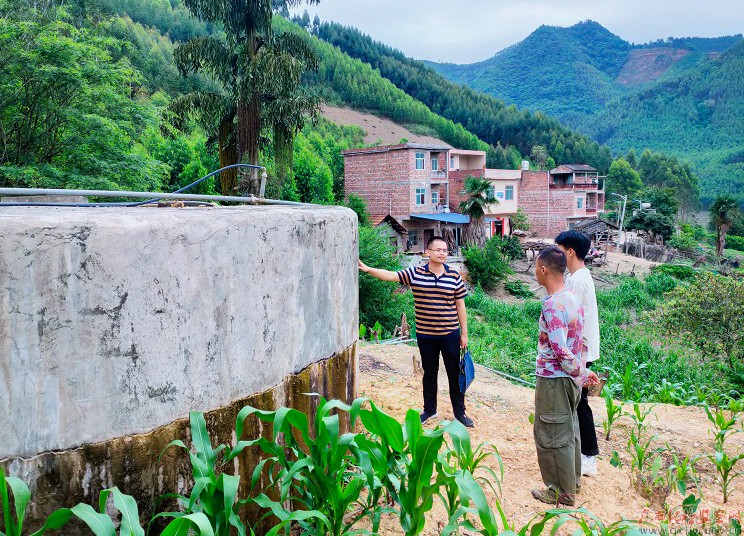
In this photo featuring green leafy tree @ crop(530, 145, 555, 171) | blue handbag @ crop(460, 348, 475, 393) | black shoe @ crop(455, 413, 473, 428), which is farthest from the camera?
green leafy tree @ crop(530, 145, 555, 171)

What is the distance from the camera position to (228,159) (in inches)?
610

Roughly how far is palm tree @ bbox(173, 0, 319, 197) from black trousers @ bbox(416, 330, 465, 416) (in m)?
10.8

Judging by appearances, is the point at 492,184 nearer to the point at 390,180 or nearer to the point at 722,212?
the point at 390,180

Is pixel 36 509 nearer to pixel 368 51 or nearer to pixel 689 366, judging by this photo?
pixel 689 366

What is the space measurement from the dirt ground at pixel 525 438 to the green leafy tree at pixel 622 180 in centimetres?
6363

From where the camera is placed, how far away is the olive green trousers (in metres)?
3.52

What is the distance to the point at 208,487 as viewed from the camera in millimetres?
2400

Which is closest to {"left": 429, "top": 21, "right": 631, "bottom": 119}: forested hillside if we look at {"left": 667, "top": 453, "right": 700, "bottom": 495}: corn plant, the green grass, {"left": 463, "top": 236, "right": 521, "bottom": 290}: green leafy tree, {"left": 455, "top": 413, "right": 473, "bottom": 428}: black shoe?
{"left": 463, "top": 236, "right": 521, "bottom": 290}: green leafy tree

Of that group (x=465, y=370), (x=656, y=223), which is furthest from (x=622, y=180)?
(x=465, y=370)

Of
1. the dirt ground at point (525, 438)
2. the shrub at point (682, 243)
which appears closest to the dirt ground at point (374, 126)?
the shrub at point (682, 243)

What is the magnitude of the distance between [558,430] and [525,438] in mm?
1335

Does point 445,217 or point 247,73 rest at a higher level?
point 247,73

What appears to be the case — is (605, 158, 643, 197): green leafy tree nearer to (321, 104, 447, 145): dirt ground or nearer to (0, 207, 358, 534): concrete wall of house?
(321, 104, 447, 145): dirt ground

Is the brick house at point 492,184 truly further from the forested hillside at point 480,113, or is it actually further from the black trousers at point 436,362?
the black trousers at point 436,362
